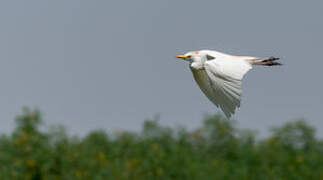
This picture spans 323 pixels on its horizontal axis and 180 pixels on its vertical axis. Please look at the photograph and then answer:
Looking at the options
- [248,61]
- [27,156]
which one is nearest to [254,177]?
[27,156]

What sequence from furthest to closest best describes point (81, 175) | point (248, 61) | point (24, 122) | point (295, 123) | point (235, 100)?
point (295, 123), point (24, 122), point (81, 175), point (248, 61), point (235, 100)

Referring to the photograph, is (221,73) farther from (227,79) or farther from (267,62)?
(267,62)

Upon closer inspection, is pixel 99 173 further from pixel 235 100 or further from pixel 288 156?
pixel 235 100

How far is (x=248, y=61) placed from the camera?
26.2ft

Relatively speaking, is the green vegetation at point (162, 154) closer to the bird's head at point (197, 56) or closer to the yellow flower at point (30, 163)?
the yellow flower at point (30, 163)

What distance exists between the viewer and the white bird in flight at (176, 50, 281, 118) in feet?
24.3

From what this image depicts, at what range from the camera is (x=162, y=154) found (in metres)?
21.5

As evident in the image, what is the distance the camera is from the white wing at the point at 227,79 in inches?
290

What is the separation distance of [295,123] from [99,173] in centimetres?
596

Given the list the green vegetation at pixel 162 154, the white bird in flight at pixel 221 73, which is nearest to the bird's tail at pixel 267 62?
the white bird in flight at pixel 221 73

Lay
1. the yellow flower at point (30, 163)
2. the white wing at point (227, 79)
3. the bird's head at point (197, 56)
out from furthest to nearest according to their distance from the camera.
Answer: the yellow flower at point (30, 163), the bird's head at point (197, 56), the white wing at point (227, 79)

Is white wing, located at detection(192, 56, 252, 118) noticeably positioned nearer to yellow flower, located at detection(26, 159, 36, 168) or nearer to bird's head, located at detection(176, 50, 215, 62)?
bird's head, located at detection(176, 50, 215, 62)

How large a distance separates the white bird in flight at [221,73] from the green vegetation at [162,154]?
10.6 m

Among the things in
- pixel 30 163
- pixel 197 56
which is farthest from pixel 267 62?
pixel 30 163
